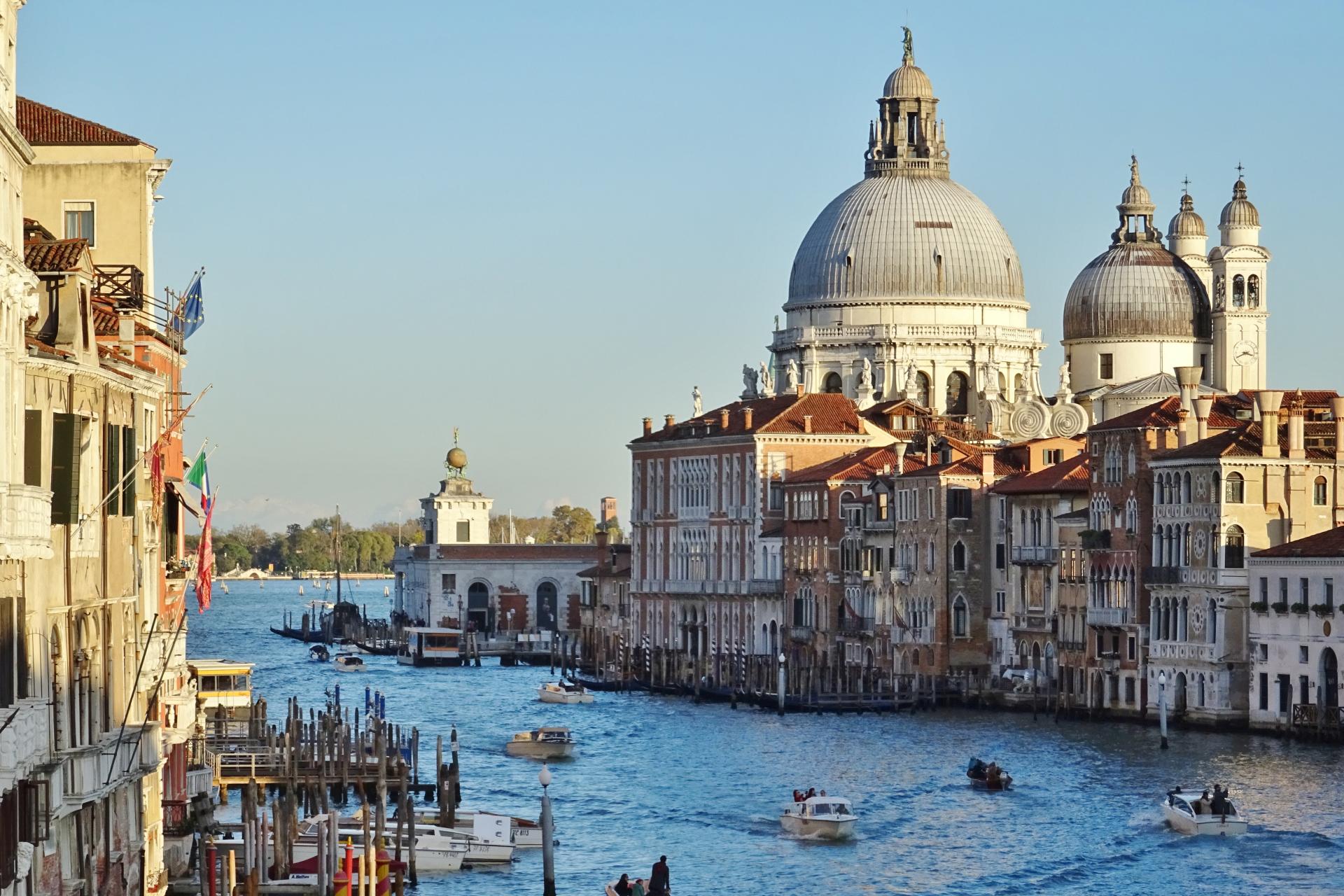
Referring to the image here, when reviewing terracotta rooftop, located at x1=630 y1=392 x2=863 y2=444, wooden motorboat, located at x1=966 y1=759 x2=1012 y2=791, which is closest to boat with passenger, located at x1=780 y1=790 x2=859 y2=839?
wooden motorboat, located at x1=966 y1=759 x2=1012 y2=791

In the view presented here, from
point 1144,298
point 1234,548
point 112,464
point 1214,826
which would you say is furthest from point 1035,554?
point 112,464

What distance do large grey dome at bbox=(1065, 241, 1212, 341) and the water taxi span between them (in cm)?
2216

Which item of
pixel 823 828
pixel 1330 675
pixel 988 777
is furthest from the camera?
pixel 1330 675

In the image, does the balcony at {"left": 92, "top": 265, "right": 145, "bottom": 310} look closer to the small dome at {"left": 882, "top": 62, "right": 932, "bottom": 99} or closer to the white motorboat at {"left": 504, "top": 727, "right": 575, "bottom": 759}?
the white motorboat at {"left": 504, "top": 727, "right": 575, "bottom": 759}

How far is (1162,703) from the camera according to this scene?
173 ft

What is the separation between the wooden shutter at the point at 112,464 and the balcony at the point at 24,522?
12.3 feet

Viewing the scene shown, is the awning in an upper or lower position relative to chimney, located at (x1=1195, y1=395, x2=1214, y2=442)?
lower

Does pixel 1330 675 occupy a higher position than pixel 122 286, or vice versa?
pixel 122 286

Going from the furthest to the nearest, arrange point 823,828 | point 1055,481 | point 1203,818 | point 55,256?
point 1055,481, point 823,828, point 1203,818, point 55,256

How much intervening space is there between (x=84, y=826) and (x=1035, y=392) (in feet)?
248

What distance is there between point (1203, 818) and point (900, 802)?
688cm

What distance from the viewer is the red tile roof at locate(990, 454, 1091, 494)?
214 feet

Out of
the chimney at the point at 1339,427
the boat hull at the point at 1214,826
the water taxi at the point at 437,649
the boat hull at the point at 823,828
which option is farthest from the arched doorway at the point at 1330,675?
the water taxi at the point at 437,649

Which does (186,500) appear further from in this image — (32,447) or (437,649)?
(437,649)
